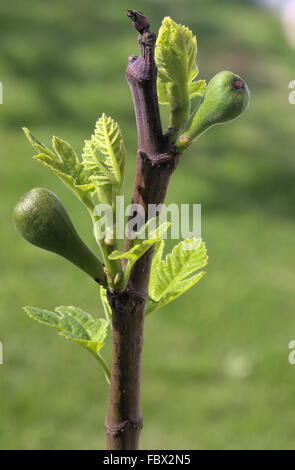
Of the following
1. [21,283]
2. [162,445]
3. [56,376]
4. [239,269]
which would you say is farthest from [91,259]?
[239,269]

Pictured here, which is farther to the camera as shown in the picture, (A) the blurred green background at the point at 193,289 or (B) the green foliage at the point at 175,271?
(A) the blurred green background at the point at 193,289

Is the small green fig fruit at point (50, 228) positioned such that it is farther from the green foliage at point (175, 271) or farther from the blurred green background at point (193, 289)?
the blurred green background at point (193, 289)

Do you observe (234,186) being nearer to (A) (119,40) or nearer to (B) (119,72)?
(B) (119,72)

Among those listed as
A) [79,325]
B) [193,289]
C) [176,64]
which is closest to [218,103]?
[176,64]

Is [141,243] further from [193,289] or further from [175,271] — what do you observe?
[193,289]

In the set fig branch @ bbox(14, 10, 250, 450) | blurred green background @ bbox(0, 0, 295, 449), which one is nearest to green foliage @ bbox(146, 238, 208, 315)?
fig branch @ bbox(14, 10, 250, 450)

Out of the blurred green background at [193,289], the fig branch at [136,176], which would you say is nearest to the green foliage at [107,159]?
the fig branch at [136,176]
